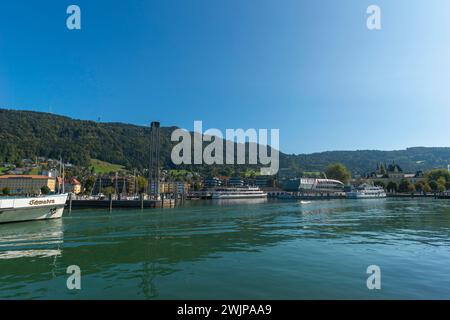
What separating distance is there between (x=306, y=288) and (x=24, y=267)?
1278 cm

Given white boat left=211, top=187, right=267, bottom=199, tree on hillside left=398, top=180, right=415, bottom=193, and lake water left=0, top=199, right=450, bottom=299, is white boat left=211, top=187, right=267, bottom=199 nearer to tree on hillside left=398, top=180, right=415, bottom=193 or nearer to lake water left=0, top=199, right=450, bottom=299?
tree on hillside left=398, top=180, right=415, bottom=193

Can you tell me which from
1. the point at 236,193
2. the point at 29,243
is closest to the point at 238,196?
the point at 236,193

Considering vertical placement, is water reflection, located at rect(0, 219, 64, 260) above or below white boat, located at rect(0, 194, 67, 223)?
below

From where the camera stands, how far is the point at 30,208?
36781mm

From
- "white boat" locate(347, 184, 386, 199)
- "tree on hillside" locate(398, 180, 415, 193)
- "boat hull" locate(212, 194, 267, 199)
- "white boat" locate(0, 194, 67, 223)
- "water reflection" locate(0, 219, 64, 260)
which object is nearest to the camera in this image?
"water reflection" locate(0, 219, 64, 260)

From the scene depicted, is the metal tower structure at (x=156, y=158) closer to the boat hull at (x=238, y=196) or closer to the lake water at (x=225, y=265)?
the boat hull at (x=238, y=196)

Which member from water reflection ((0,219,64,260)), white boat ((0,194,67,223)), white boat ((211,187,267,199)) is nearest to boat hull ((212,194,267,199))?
white boat ((211,187,267,199))

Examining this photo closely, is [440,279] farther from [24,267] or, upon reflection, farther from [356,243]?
[24,267]

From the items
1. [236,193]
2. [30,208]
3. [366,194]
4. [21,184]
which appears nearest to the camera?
[30,208]

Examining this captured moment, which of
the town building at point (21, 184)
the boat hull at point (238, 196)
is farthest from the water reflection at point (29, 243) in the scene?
the town building at point (21, 184)

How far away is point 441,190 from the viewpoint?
14912 centimetres

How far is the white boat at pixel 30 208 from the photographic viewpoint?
34625mm

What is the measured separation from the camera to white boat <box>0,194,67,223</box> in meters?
34.6

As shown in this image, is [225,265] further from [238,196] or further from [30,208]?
[238,196]
